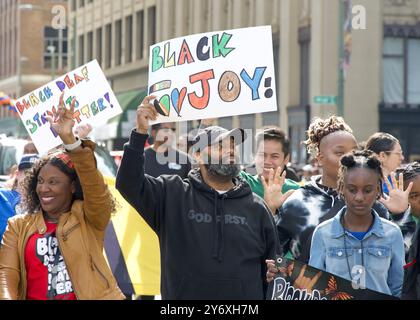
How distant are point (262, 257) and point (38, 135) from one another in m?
2.80

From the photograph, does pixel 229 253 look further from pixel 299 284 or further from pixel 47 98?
pixel 47 98

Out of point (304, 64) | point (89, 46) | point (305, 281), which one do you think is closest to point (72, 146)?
point (305, 281)

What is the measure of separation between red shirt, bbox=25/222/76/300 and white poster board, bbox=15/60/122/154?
100 inches

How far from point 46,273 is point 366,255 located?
5.26 feet

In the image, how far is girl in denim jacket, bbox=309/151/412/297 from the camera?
234 inches

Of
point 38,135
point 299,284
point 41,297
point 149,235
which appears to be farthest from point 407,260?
point 149,235

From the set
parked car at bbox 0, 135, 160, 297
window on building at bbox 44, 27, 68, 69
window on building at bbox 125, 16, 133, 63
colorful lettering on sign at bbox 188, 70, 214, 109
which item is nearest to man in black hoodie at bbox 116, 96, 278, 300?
colorful lettering on sign at bbox 188, 70, 214, 109

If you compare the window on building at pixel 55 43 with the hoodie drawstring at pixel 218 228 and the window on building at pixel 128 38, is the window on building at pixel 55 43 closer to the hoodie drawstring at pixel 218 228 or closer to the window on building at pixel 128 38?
the window on building at pixel 128 38

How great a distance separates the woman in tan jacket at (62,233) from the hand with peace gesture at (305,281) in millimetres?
895

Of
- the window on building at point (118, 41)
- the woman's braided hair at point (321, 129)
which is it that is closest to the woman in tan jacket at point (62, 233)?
the woman's braided hair at point (321, 129)

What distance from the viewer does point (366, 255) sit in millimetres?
5949

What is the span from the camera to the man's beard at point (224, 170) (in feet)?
20.9

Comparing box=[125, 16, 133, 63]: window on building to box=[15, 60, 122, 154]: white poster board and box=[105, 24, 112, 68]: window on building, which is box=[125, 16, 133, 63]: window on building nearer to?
box=[105, 24, 112, 68]: window on building

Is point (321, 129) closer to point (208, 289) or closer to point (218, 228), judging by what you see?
point (218, 228)
